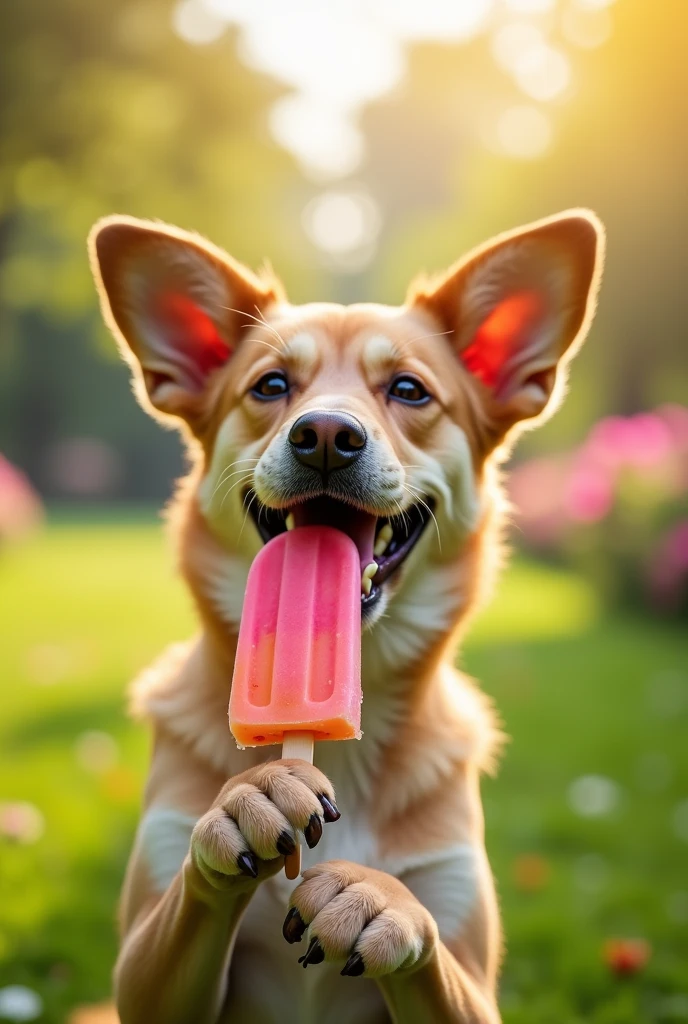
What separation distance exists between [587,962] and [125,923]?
82.2 inches

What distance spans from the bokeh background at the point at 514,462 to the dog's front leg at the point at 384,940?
145 cm

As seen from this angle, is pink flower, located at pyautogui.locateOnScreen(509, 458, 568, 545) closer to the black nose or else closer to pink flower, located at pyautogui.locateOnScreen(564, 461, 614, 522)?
pink flower, located at pyautogui.locateOnScreen(564, 461, 614, 522)

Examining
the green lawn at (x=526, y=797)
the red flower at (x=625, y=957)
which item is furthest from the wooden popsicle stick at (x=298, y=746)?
the red flower at (x=625, y=957)

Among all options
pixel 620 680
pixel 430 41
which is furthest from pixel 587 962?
pixel 430 41

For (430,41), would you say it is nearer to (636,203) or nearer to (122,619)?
(636,203)

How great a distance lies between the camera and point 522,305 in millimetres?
3314

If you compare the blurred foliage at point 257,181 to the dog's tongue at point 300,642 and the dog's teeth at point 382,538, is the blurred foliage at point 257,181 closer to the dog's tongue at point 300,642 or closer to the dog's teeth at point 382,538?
the dog's teeth at point 382,538

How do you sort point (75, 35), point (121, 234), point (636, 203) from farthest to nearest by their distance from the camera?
1. point (636, 203)
2. point (75, 35)
3. point (121, 234)

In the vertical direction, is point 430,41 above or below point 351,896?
above

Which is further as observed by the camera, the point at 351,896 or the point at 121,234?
the point at 121,234

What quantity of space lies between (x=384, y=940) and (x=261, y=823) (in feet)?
1.14

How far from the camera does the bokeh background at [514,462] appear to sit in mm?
4766

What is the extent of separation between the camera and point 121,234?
319 cm

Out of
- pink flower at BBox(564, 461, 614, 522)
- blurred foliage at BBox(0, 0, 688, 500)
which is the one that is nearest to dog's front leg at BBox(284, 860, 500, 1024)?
pink flower at BBox(564, 461, 614, 522)
